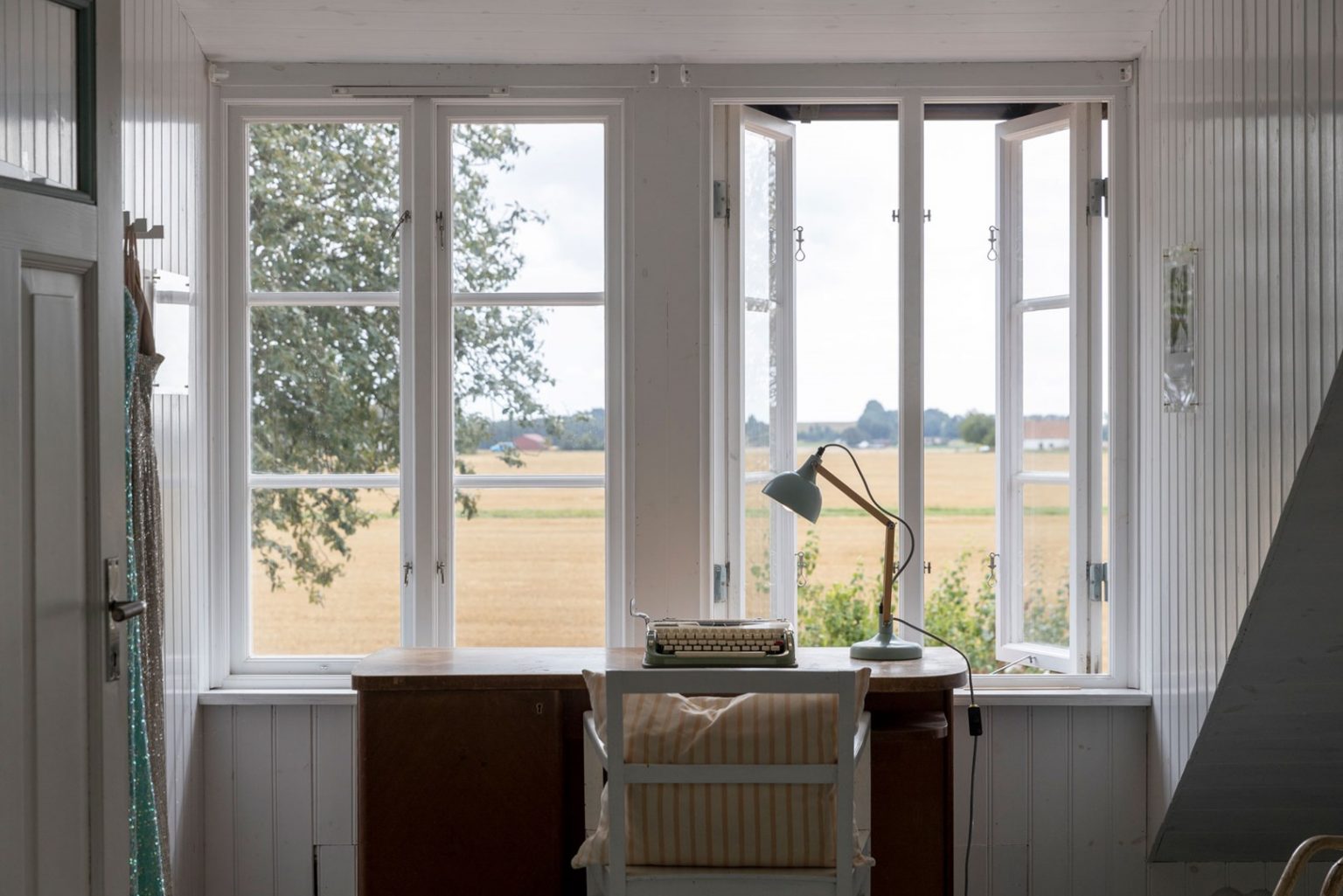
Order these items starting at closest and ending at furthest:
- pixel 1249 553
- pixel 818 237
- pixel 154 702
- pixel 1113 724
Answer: pixel 1249 553, pixel 154 702, pixel 1113 724, pixel 818 237

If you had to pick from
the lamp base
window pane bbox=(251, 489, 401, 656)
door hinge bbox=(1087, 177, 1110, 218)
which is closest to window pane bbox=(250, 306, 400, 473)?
window pane bbox=(251, 489, 401, 656)

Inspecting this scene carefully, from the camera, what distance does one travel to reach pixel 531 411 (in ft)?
10.7

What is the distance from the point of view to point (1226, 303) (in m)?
2.47

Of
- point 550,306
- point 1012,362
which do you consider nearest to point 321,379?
point 550,306

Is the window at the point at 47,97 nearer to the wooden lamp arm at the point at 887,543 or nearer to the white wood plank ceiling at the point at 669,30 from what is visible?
the white wood plank ceiling at the point at 669,30

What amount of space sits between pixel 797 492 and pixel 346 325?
52.0 inches

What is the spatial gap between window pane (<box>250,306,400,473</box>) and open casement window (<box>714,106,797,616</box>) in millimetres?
926

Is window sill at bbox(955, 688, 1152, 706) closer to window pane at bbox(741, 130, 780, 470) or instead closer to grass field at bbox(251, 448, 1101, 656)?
grass field at bbox(251, 448, 1101, 656)

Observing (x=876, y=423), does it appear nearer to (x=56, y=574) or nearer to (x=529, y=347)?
(x=529, y=347)

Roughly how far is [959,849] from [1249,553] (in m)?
1.21

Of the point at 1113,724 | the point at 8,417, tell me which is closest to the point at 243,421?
the point at 8,417

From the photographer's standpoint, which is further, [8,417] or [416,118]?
[416,118]

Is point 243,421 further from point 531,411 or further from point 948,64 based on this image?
point 948,64

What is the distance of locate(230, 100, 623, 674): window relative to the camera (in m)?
3.22
